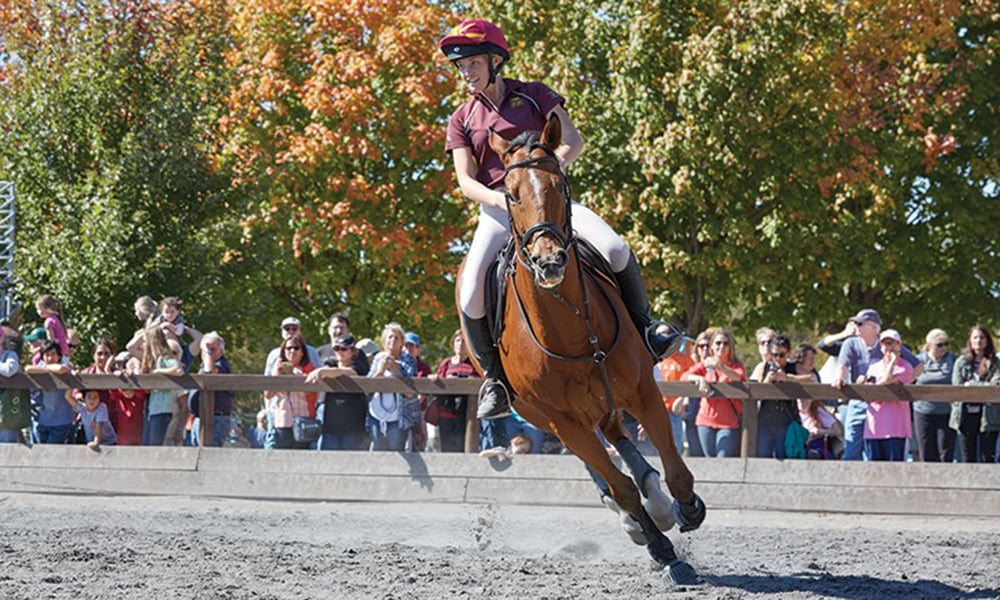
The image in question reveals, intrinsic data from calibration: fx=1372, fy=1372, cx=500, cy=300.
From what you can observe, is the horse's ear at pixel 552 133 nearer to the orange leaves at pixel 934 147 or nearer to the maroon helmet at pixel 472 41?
the maroon helmet at pixel 472 41

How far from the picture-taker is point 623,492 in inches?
342

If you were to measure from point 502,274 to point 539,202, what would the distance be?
1292 millimetres

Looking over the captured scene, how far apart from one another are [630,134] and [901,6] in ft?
17.7

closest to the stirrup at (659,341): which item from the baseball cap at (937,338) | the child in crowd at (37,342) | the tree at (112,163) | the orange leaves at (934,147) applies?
the baseball cap at (937,338)

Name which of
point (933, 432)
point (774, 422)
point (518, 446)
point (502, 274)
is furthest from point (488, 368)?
point (933, 432)

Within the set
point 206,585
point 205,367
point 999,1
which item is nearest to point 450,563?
point 206,585

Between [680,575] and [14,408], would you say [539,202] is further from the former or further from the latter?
[14,408]

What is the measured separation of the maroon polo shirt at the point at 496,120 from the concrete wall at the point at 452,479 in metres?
5.17

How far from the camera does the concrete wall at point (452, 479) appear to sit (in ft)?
41.1

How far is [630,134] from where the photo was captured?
82.5 ft

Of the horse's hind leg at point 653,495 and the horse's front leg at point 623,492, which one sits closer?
the horse's front leg at point 623,492

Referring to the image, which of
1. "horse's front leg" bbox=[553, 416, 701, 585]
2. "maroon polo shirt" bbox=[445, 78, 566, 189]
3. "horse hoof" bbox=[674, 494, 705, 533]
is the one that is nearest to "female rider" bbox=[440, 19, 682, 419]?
"maroon polo shirt" bbox=[445, 78, 566, 189]

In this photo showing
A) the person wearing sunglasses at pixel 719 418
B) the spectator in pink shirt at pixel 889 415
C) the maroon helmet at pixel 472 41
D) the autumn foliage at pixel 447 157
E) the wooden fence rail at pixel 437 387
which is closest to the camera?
the maroon helmet at pixel 472 41

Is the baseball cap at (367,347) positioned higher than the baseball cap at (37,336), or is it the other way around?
the baseball cap at (367,347)
